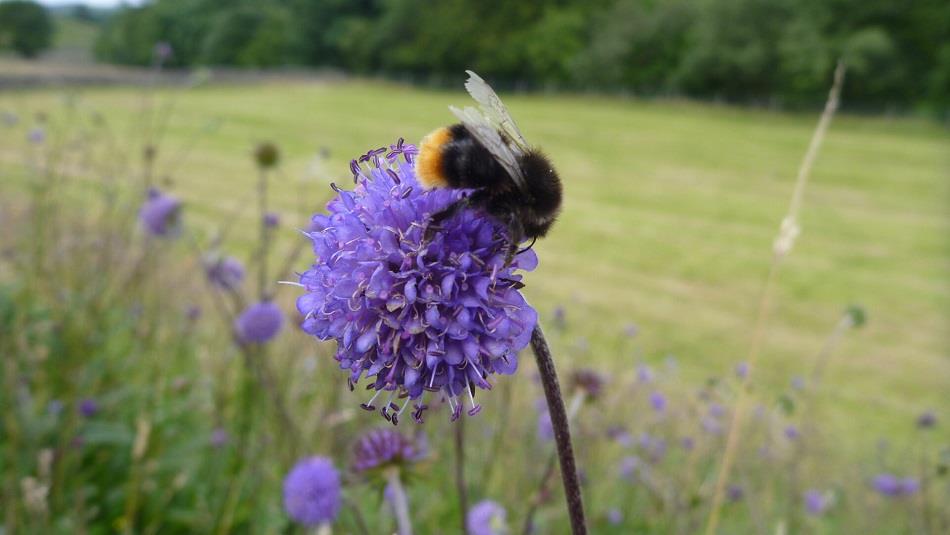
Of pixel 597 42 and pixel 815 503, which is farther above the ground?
pixel 815 503

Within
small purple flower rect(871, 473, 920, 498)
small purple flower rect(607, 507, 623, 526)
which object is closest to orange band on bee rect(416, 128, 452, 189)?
small purple flower rect(607, 507, 623, 526)

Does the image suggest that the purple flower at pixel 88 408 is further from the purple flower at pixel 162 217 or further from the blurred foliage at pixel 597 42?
the blurred foliage at pixel 597 42

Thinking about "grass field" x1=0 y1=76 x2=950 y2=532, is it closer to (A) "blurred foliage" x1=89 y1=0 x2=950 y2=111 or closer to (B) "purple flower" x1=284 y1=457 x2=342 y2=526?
(B) "purple flower" x1=284 y1=457 x2=342 y2=526

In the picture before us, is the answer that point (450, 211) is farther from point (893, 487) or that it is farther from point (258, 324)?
point (893, 487)

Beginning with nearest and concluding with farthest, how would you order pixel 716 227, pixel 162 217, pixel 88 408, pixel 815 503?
1. pixel 88 408
2. pixel 815 503
3. pixel 162 217
4. pixel 716 227

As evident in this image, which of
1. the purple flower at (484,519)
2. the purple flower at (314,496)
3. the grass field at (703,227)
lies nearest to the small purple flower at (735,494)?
the grass field at (703,227)

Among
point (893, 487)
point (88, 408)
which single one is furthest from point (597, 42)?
point (88, 408)

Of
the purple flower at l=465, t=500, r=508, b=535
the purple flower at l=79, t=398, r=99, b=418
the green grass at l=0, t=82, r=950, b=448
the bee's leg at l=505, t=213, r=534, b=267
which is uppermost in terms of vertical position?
the bee's leg at l=505, t=213, r=534, b=267
